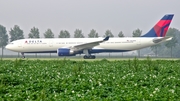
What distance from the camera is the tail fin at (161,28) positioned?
4422 cm

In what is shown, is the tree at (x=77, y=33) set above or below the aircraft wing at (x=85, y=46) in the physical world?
above

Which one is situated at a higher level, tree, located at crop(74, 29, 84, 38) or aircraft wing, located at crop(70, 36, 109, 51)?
tree, located at crop(74, 29, 84, 38)

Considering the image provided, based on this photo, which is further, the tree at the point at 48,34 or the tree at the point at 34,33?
the tree at the point at 34,33

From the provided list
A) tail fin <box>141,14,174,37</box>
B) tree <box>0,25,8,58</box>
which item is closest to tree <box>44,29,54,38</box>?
tree <box>0,25,8,58</box>

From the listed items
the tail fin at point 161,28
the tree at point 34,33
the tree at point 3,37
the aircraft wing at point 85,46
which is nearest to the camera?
the aircraft wing at point 85,46

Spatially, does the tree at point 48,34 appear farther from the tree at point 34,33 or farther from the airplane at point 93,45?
the airplane at point 93,45

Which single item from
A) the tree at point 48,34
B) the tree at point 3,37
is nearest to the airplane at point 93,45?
the tree at point 48,34

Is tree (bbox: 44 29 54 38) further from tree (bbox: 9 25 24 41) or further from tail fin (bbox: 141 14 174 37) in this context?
tail fin (bbox: 141 14 174 37)

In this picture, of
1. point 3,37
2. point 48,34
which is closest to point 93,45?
point 48,34

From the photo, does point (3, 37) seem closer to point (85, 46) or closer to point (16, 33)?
point (16, 33)

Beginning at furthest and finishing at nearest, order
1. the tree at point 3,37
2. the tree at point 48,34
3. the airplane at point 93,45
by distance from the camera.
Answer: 1. the tree at point 3,37
2. the tree at point 48,34
3. the airplane at point 93,45

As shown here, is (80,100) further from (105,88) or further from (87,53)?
(87,53)

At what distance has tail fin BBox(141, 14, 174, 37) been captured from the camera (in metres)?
44.2

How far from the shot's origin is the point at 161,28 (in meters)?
44.4
